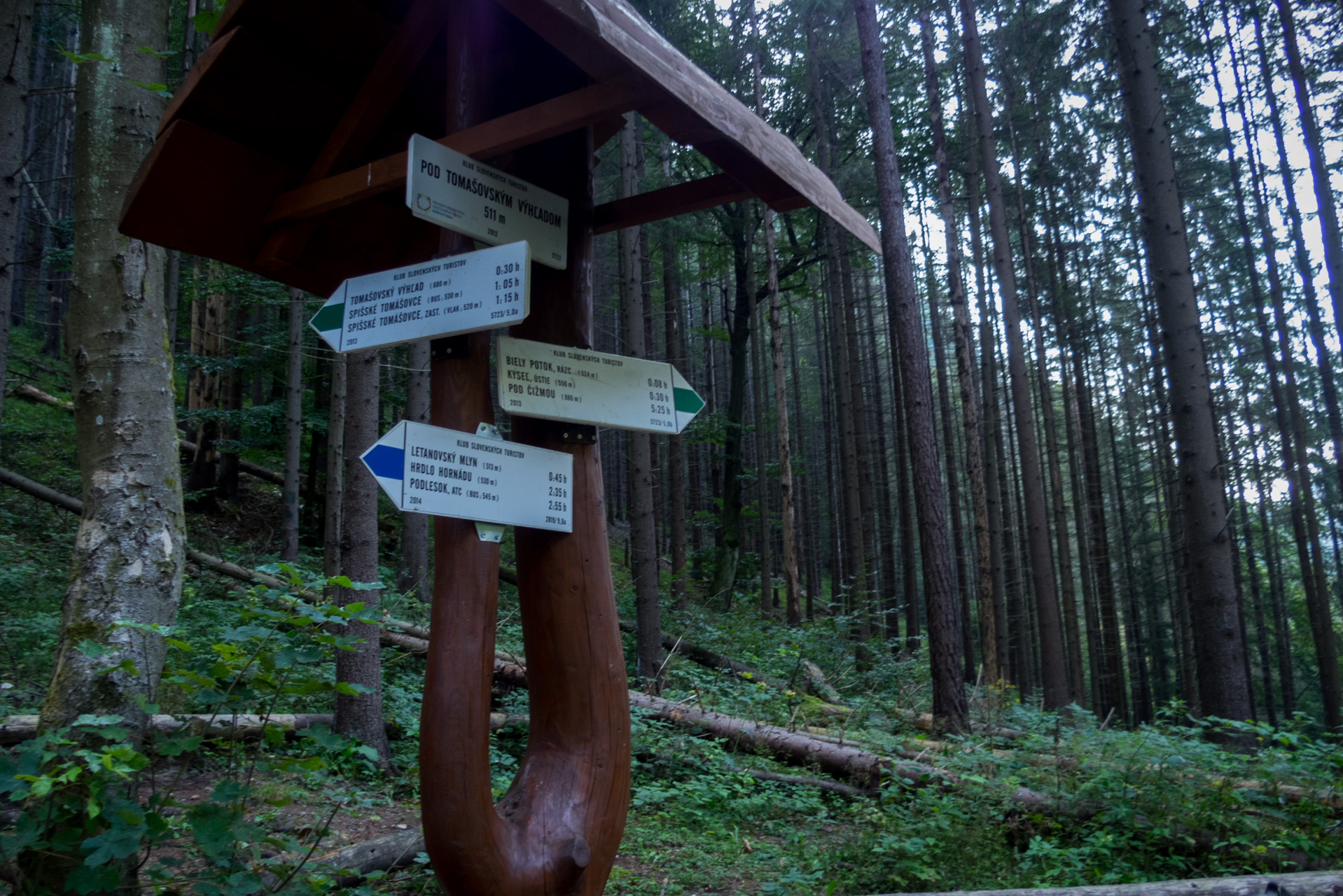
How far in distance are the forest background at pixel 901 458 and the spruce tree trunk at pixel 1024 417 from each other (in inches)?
2.8

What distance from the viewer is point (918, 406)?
9.09 meters

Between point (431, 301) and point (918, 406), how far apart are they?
292 inches

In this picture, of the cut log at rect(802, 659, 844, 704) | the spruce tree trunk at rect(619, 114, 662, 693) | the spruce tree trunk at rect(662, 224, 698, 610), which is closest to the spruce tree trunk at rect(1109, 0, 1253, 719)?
the cut log at rect(802, 659, 844, 704)

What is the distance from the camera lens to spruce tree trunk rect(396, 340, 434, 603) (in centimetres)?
1148

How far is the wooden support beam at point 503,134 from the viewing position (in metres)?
2.47

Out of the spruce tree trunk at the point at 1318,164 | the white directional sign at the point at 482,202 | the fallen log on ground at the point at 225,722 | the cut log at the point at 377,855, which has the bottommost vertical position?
the cut log at the point at 377,855

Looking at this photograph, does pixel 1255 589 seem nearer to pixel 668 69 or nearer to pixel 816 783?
pixel 816 783

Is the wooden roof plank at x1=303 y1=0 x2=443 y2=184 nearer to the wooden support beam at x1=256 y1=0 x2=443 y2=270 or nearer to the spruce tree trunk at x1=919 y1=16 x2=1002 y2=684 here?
the wooden support beam at x1=256 y1=0 x2=443 y2=270

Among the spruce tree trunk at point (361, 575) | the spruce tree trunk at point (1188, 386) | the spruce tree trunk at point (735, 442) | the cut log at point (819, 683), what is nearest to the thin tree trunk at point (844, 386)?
the spruce tree trunk at point (735, 442)

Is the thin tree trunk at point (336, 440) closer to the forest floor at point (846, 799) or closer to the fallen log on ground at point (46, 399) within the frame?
the forest floor at point (846, 799)

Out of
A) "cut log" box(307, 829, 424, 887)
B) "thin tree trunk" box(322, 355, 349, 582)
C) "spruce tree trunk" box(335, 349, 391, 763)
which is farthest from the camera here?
"thin tree trunk" box(322, 355, 349, 582)

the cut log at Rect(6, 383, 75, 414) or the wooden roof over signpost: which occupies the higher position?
the cut log at Rect(6, 383, 75, 414)

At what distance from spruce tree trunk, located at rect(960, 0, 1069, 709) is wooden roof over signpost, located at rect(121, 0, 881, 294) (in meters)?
11.7

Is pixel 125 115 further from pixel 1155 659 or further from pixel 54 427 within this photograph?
pixel 1155 659
